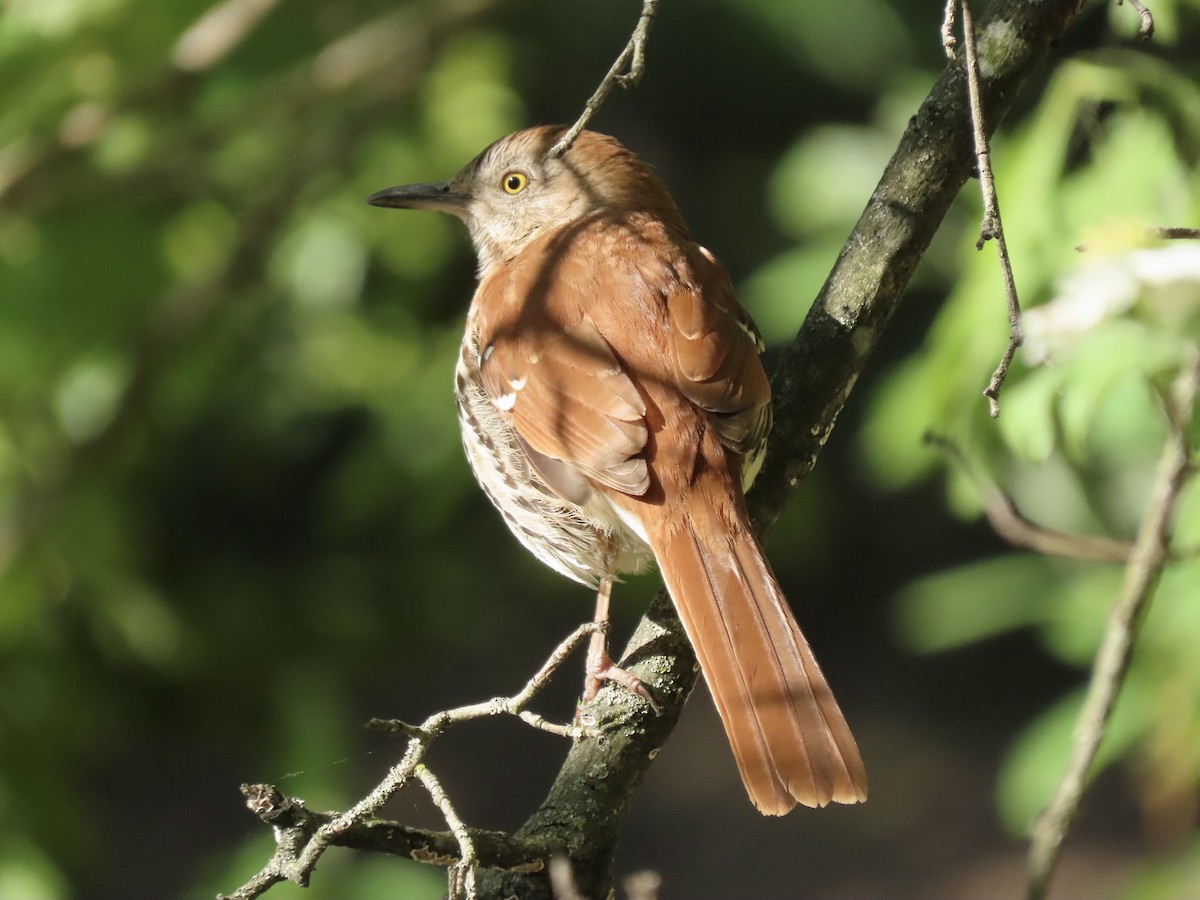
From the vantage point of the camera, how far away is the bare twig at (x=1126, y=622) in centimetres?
239

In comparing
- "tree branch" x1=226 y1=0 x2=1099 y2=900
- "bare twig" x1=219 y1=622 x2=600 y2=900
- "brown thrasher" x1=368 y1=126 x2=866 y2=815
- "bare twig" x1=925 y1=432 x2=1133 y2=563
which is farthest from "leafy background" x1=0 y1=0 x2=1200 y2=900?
"bare twig" x1=219 y1=622 x2=600 y2=900

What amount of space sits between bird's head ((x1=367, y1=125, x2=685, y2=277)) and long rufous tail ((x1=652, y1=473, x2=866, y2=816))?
4.20ft

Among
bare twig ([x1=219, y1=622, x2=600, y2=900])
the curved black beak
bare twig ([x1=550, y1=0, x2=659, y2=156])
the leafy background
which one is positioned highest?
bare twig ([x1=550, y1=0, x2=659, y2=156])

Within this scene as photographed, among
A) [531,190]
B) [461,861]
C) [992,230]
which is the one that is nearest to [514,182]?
[531,190]

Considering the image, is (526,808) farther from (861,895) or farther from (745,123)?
(745,123)

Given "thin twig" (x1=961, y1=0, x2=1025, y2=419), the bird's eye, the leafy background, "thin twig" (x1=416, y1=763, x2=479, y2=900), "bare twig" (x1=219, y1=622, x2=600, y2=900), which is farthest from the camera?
A: the bird's eye

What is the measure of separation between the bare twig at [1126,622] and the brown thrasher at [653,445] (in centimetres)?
43

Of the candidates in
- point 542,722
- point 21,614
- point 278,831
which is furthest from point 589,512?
point 21,614

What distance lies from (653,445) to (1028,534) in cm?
74

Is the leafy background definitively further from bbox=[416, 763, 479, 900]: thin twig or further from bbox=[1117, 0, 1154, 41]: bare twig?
bbox=[416, 763, 479, 900]: thin twig

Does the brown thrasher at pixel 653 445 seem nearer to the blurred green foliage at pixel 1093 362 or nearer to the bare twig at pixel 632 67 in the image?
the blurred green foliage at pixel 1093 362

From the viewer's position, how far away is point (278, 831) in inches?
63.9

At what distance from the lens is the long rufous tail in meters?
2.25

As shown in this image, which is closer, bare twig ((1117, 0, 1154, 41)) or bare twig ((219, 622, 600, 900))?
bare twig ((219, 622, 600, 900))
